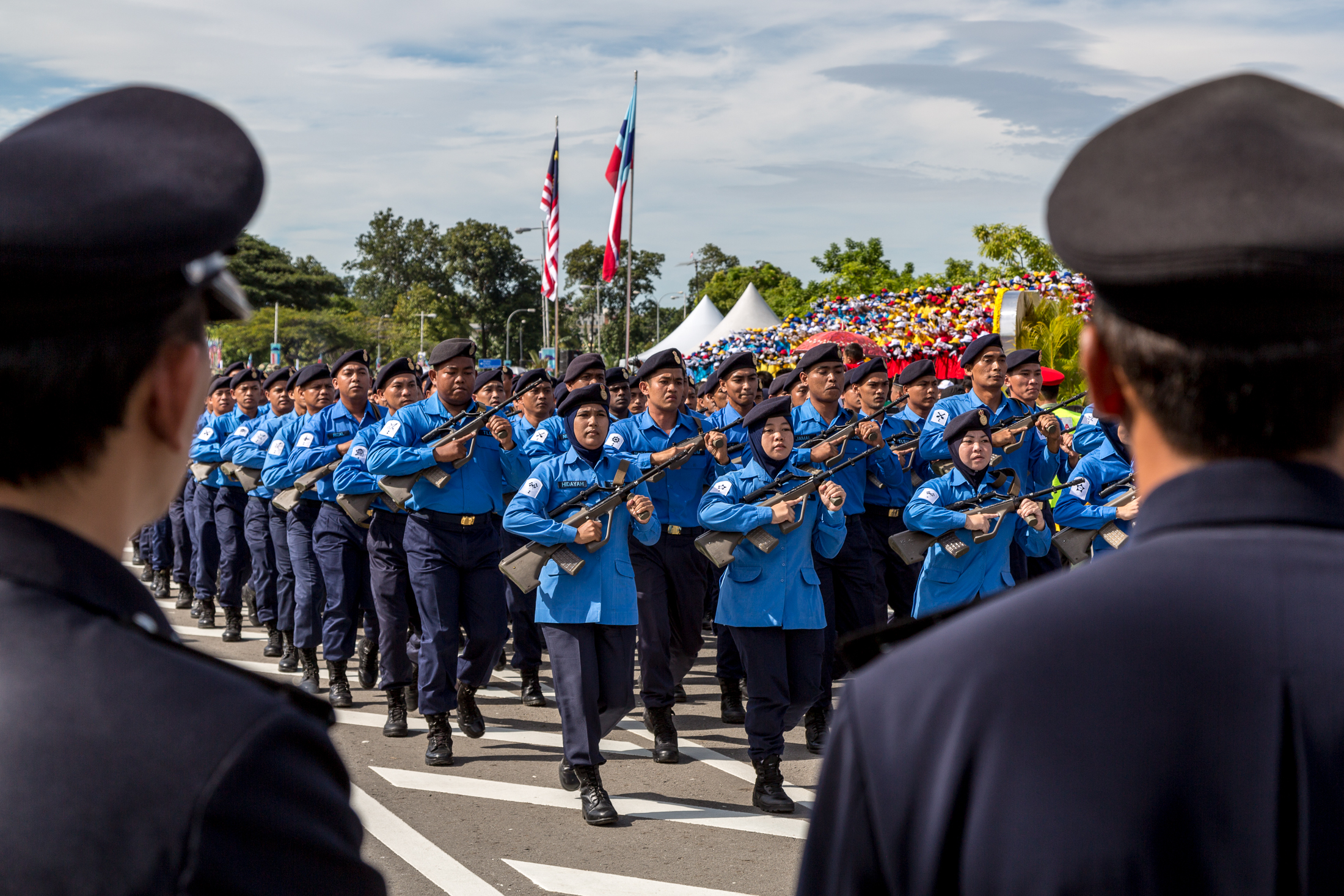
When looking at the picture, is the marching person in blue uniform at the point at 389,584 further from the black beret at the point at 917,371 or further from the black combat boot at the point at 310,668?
the black beret at the point at 917,371

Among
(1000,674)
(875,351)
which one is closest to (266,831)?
(1000,674)

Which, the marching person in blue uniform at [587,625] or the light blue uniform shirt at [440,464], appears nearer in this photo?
the marching person in blue uniform at [587,625]

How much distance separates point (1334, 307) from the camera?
113cm

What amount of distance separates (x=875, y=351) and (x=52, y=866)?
14.7 m

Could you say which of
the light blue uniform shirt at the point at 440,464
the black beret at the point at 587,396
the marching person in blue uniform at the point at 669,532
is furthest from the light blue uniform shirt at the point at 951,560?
the light blue uniform shirt at the point at 440,464

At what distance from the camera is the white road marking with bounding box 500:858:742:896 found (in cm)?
507

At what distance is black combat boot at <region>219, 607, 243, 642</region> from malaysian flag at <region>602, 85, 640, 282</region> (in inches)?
493

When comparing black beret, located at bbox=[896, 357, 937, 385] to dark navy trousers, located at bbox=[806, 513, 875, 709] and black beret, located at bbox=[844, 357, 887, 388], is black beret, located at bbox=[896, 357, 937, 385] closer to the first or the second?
black beret, located at bbox=[844, 357, 887, 388]

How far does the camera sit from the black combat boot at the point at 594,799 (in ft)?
19.7

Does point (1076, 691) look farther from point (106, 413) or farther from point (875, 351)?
point (875, 351)

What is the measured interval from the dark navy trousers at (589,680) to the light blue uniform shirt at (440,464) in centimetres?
147

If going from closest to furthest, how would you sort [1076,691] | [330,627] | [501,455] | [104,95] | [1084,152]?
[1076,691]
[1084,152]
[104,95]
[501,455]
[330,627]

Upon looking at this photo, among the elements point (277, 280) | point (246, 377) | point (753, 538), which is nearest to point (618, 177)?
point (246, 377)

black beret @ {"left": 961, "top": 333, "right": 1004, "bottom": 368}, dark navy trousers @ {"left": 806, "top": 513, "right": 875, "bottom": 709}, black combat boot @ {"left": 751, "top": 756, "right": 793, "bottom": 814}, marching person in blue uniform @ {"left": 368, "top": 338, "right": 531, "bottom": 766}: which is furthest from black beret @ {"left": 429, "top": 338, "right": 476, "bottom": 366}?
black beret @ {"left": 961, "top": 333, "right": 1004, "bottom": 368}
